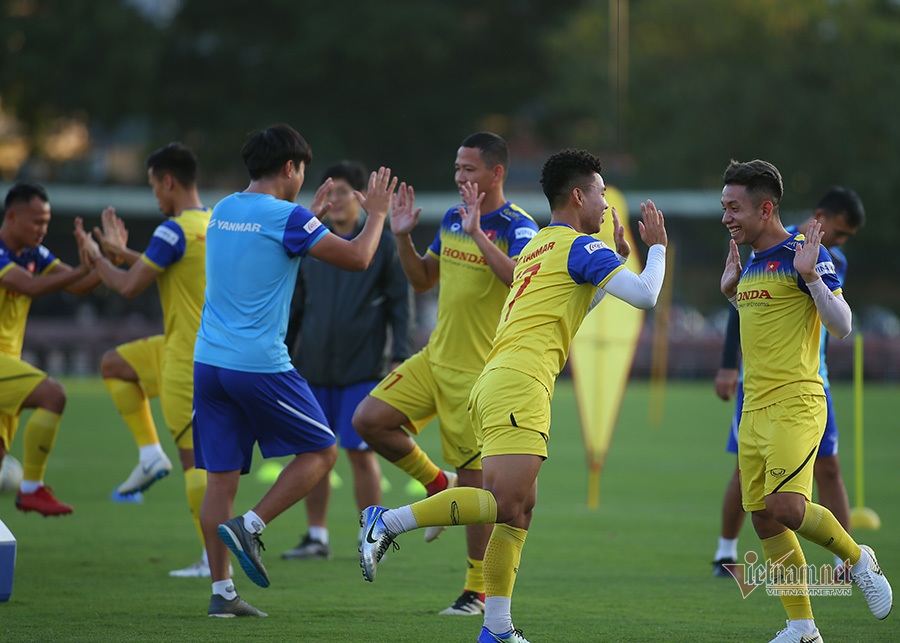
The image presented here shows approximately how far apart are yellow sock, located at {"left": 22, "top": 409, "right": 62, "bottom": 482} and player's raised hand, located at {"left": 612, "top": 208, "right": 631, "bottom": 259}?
402 centimetres

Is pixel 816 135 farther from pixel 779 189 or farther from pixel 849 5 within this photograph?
pixel 779 189

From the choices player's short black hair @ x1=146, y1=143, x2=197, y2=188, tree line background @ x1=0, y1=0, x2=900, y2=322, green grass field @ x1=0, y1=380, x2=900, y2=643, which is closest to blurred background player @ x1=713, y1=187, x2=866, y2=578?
green grass field @ x1=0, y1=380, x2=900, y2=643

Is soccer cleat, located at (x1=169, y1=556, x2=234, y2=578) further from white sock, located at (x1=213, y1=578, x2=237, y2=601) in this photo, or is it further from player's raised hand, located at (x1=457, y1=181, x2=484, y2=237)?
player's raised hand, located at (x1=457, y1=181, x2=484, y2=237)

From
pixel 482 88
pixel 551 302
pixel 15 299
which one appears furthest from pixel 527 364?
pixel 482 88

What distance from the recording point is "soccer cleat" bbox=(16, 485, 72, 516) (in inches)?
292

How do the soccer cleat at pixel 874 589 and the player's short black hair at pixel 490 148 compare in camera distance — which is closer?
the soccer cleat at pixel 874 589

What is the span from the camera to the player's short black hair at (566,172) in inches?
223

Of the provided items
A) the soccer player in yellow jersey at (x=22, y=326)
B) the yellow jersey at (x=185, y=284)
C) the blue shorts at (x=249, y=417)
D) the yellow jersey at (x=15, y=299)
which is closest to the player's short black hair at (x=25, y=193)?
the soccer player in yellow jersey at (x=22, y=326)

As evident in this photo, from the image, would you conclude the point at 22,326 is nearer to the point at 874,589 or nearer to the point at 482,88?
the point at 874,589

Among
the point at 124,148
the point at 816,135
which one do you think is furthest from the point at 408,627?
the point at 124,148

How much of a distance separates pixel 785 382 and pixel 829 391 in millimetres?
2097

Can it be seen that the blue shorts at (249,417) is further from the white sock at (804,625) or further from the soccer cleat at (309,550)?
the white sock at (804,625)

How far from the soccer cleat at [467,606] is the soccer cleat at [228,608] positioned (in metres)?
1.06

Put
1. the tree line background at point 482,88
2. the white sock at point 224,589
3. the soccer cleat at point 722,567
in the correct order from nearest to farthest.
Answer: the white sock at point 224,589 → the soccer cleat at point 722,567 → the tree line background at point 482,88
